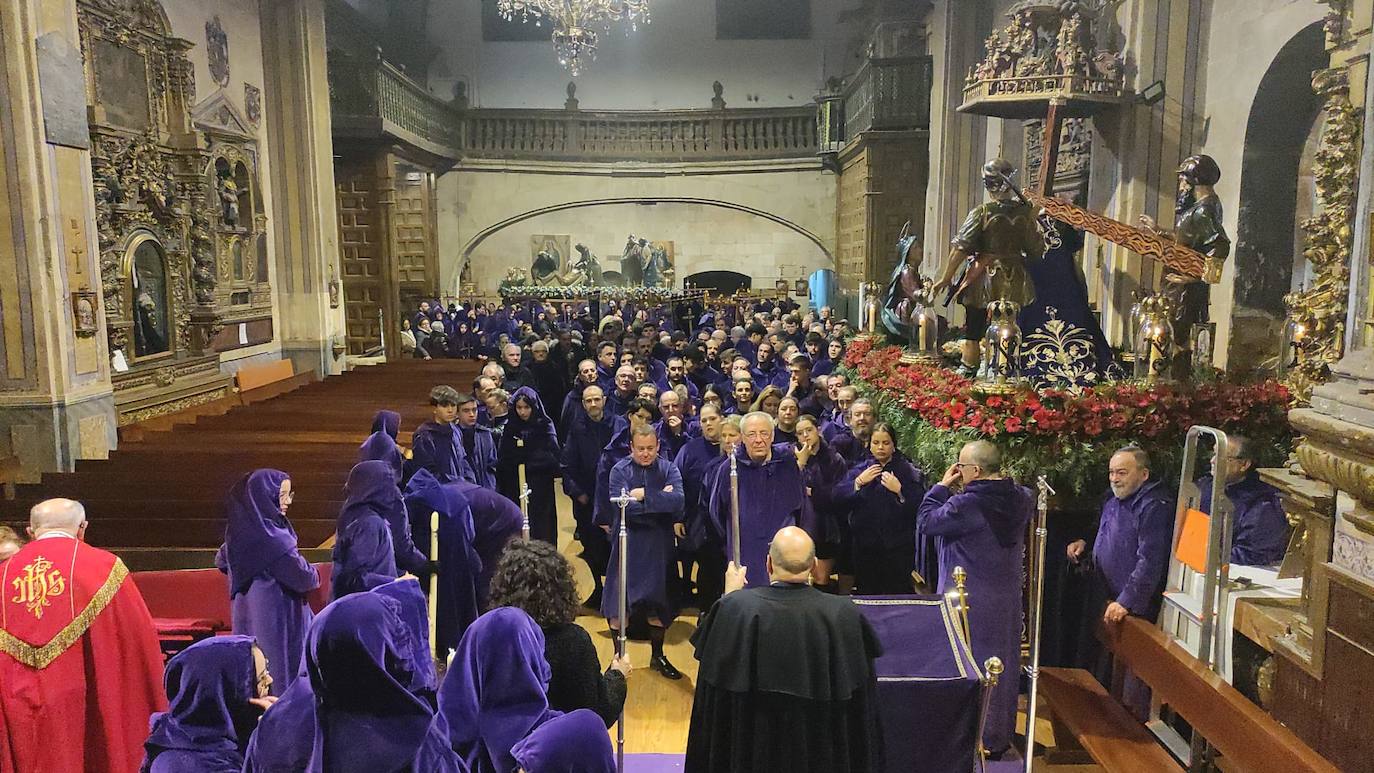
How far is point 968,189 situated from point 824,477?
10.7 meters

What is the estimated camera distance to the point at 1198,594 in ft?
13.3

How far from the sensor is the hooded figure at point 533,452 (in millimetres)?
6867

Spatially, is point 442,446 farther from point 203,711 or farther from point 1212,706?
point 1212,706

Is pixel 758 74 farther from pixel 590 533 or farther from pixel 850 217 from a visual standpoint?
pixel 590 533

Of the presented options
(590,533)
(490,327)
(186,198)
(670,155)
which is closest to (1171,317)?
(590,533)

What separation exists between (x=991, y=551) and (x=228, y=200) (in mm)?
11100

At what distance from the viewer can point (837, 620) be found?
2.80m

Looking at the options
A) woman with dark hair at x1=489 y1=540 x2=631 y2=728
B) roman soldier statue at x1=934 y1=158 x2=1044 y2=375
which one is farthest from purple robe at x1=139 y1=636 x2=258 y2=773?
roman soldier statue at x1=934 y1=158 x2=1044 y2=375

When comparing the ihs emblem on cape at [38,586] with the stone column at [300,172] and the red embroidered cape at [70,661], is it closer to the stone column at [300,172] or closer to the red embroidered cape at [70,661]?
the red embroidered cape at [70,661]

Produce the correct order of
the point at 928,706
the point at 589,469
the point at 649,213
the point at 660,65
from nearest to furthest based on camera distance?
1. the point at 928,706
2. the point at 589,469
3. the point at 649,213
4. the point at 660,65

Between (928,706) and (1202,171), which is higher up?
(1202,171)

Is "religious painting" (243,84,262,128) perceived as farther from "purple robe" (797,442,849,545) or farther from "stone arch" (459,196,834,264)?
"purple robe" (797,442,849,545)

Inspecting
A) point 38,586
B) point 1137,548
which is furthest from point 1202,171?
point 38,586

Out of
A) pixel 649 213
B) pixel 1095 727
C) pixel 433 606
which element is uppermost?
pixel 649 213
